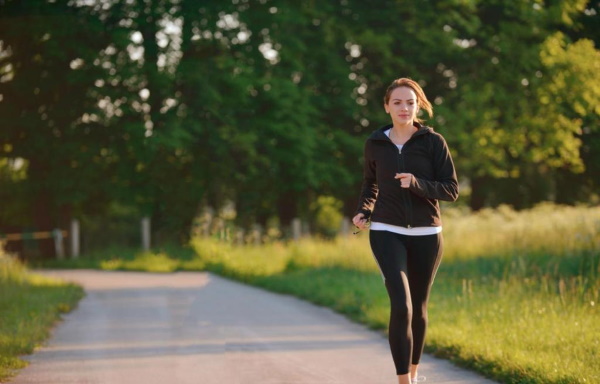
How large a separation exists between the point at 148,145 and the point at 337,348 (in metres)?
18.1

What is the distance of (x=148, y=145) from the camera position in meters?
26.6

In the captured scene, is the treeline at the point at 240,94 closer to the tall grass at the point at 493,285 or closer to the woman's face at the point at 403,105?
the tall grass at the point at 493,285

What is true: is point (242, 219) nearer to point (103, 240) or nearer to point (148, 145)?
point (103, 240)

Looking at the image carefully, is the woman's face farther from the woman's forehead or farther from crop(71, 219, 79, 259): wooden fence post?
crop(71, 219, 79, 259): wooden fence post

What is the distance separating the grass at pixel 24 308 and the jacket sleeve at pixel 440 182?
3716 millimetres

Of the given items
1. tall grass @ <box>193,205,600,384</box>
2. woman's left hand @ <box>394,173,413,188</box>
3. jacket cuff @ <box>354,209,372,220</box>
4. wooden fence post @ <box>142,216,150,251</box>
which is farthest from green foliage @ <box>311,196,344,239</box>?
woman's left hand @ <box>394,173,413,188</box>

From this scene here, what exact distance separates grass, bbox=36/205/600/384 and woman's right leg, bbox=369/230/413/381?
51.2 inches

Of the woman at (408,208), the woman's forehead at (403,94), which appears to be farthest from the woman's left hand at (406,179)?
the woman's forehead at (403,94)

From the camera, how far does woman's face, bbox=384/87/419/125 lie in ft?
20.7

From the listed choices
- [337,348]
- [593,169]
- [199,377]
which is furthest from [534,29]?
[199,377]

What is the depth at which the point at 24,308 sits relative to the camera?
12281mm

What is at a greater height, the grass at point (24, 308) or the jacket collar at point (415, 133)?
the jacket collar at point (415, 133)

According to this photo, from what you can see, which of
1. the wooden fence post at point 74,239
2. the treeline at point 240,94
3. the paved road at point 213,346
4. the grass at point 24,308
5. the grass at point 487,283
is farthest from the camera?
the wooden fence post at point 74,239

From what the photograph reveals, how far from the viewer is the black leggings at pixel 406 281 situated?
6.06 metres
